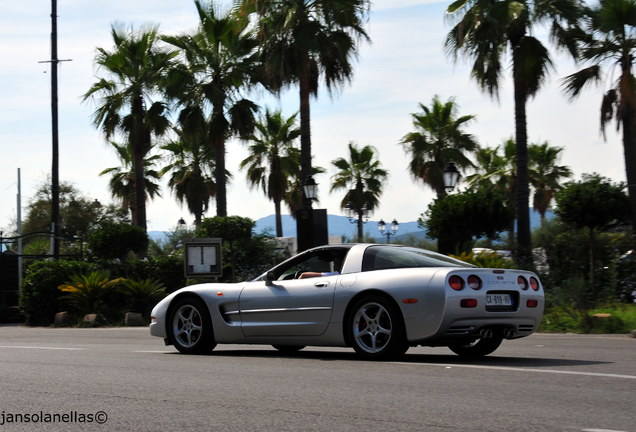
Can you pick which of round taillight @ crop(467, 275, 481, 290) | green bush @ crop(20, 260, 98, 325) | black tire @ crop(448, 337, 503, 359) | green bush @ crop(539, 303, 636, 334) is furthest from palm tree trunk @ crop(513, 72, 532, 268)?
round taillight @ crop(467, 275, 481, 290)

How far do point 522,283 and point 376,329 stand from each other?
5.27 ft

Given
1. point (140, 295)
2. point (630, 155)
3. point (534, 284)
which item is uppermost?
point (630, 155)

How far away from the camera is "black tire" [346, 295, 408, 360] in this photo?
9.83 meters

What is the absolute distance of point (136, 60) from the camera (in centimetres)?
3728

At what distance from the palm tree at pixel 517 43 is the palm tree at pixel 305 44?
3.45 m

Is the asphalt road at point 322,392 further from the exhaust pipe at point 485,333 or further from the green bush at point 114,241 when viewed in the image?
the green bush at point 114,241

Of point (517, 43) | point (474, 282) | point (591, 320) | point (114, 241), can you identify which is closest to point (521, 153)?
point (517, 43)

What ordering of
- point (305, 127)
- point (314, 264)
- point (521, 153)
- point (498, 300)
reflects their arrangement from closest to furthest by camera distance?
point (498, 300)
point (314, 264)
point (521, 153)
point (305, 127)

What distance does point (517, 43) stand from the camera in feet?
96.3

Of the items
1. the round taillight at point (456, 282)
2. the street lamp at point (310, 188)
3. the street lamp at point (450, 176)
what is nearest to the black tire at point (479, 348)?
the round taillight at point (456, 282)

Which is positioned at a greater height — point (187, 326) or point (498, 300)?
point (498, 300)

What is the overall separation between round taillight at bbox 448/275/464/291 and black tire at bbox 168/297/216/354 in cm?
323

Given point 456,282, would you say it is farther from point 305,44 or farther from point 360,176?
point 360,176

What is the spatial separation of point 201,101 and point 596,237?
53.8 feet
